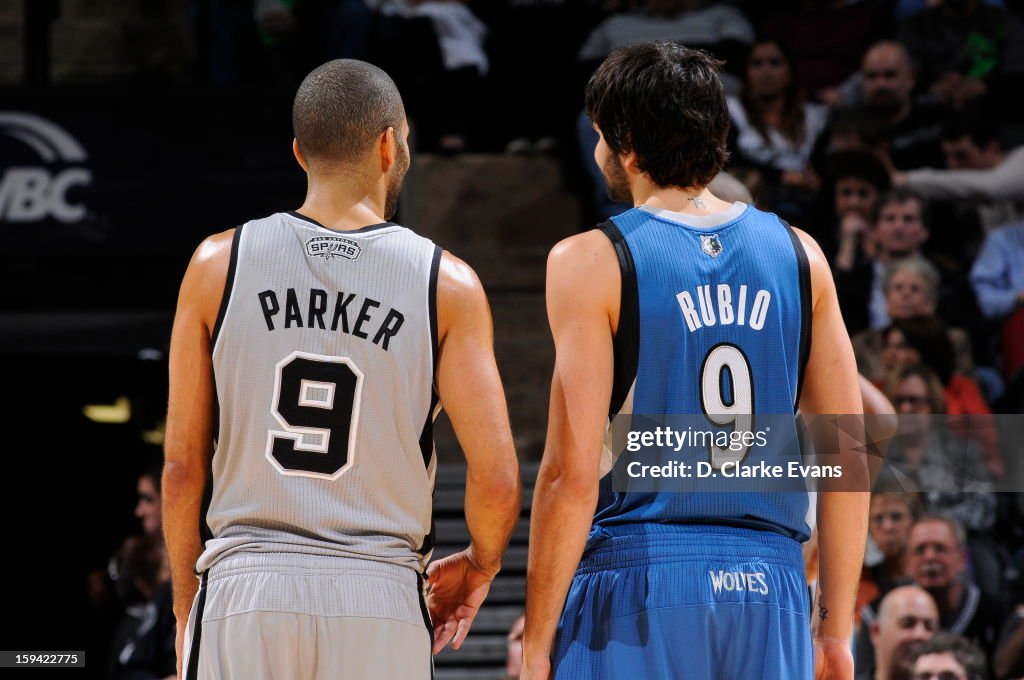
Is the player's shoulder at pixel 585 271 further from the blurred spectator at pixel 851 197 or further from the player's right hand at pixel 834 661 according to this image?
the blurred spectator at pixel 851 197

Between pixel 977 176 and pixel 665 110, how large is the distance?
6.21 metres

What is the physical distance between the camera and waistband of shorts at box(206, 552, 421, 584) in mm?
2799

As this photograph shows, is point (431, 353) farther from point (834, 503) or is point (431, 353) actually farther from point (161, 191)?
point (161, 191)

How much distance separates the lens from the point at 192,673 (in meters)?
2.82

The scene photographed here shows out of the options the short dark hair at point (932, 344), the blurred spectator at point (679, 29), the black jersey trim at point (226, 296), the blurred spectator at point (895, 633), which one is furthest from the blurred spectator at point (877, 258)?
the black jersey trim at point (226, 296)

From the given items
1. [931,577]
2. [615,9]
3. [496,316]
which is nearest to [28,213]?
[496,316]

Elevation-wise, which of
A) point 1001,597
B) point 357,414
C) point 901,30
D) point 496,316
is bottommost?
point 1001,597

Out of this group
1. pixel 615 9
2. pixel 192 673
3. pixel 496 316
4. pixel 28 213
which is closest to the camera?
pixel 192 673

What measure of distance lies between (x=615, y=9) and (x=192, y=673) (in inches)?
292

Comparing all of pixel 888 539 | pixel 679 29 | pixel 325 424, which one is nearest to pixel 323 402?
pixel 325 424

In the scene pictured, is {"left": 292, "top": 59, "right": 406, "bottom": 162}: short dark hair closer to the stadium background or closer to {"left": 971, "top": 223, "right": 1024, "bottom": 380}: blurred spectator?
the stadium background

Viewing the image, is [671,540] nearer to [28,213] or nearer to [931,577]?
[931,577]

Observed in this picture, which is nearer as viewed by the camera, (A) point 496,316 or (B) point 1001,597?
(B) point 1001,597

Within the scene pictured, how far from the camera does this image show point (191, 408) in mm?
2928
